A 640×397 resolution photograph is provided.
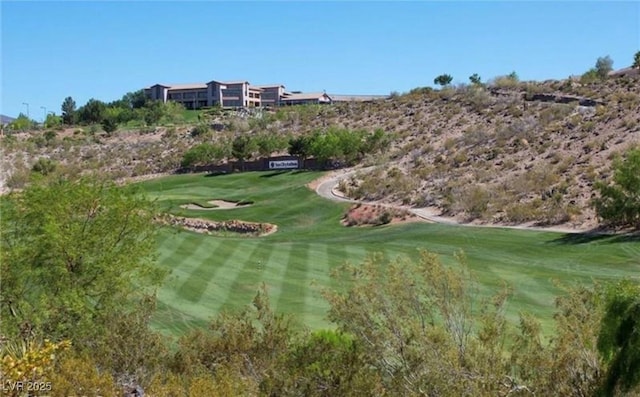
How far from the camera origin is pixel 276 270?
34125 mm

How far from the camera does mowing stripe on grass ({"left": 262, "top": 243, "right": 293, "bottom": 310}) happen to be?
96.0 feet

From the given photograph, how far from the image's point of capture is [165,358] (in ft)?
56.5

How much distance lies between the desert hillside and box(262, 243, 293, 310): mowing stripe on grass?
43.3 feet

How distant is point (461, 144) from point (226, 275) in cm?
4168

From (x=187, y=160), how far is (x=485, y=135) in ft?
113

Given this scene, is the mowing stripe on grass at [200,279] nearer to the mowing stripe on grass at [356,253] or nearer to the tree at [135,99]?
the mowing stripe on grass at [356,253]

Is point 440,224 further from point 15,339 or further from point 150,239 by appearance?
point 15,339

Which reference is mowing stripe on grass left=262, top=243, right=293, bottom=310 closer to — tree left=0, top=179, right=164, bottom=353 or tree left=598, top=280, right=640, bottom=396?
tree left=0, top=179, right=164, bottom=353

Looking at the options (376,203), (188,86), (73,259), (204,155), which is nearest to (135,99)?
(188,86)

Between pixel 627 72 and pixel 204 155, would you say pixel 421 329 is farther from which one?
pixel 627 72

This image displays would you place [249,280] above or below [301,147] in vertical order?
below

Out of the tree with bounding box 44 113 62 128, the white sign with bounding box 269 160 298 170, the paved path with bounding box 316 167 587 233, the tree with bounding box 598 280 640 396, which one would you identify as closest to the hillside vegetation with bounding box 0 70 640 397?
the tree with bounding box 598 280 640 396

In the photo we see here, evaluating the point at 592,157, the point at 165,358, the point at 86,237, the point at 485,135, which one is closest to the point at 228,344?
the point at 165,358

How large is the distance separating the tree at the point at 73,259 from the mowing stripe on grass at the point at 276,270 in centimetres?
615
